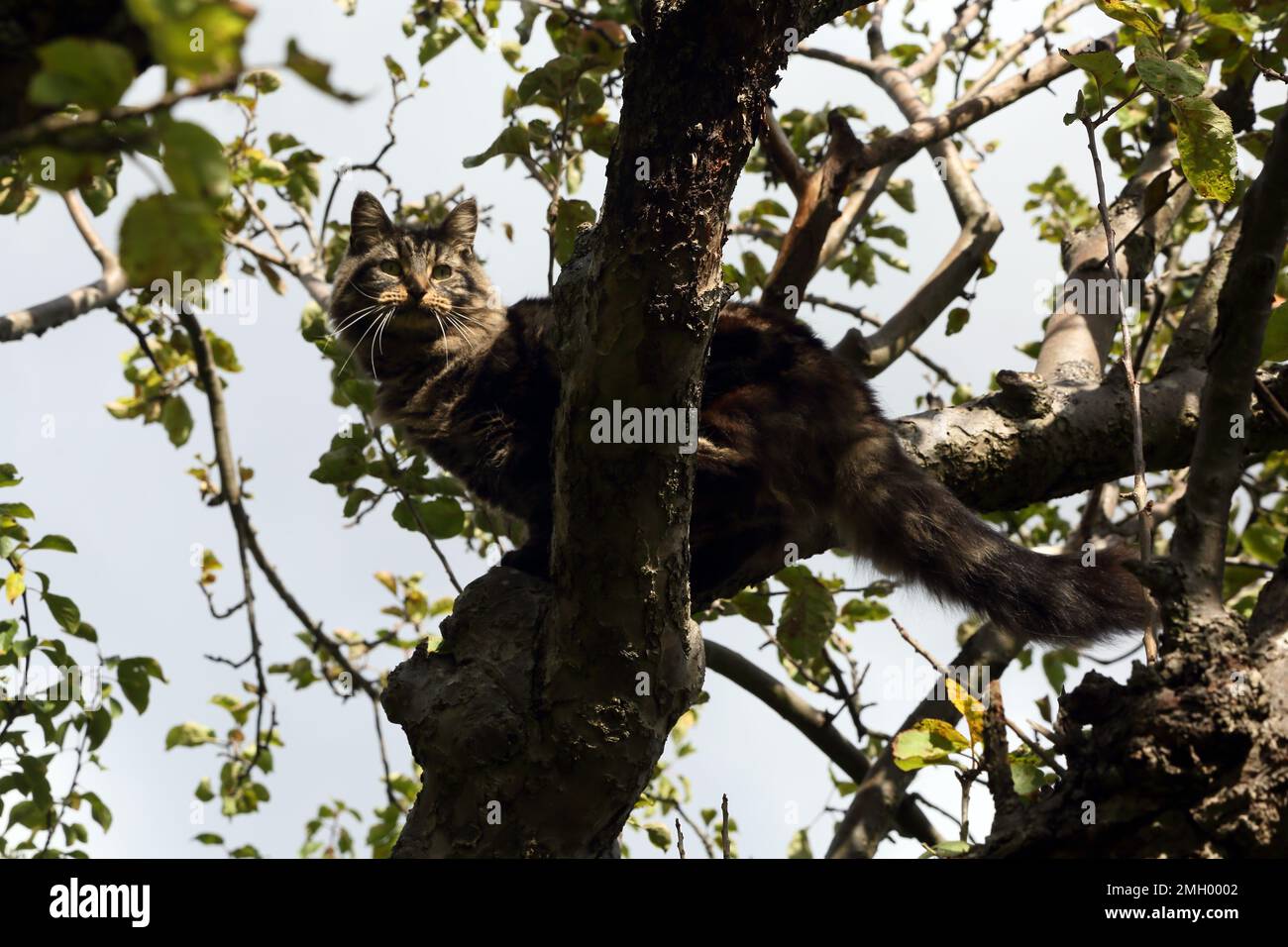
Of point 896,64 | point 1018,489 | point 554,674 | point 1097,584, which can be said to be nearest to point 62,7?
point 554,674

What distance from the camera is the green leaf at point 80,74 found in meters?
0.75

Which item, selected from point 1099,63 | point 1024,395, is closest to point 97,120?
point 1099,63

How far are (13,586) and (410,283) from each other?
1.61 m

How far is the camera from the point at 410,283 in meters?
3.96

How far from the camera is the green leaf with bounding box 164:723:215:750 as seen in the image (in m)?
4.78

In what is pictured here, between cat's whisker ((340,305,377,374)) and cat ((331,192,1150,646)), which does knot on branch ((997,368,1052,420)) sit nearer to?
cat ((331,192,1150,646))

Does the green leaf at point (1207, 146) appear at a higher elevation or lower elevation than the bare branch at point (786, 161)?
lower

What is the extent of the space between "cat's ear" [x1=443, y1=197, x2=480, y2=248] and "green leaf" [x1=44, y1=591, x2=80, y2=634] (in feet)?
6.35

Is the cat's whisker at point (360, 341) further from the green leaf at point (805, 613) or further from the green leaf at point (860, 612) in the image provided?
the green leaf at point (860, 612)

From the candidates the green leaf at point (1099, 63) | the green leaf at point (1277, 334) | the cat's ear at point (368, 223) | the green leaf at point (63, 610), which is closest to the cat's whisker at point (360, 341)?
the cat's ear at point (368, 223)

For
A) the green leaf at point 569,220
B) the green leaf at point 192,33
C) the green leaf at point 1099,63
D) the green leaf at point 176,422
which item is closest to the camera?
the green leaf at point 192,33

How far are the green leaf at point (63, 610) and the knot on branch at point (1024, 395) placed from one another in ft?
9.48

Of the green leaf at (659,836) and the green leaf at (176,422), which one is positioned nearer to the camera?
the green leaf at (659,836)
